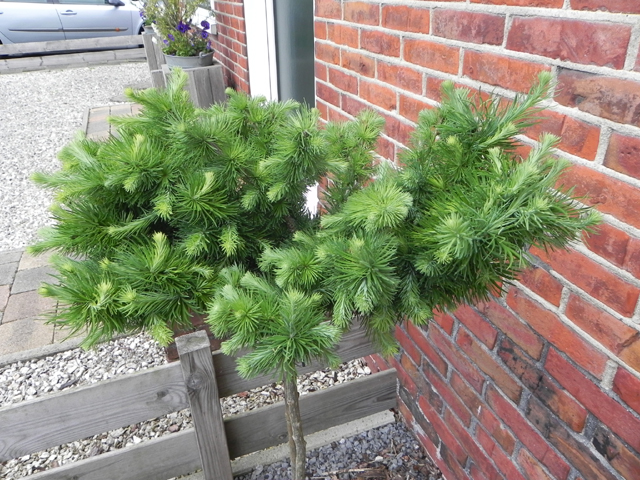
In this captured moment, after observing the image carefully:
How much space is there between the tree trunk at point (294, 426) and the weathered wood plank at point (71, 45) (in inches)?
475

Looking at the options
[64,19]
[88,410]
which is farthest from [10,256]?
[64,19]

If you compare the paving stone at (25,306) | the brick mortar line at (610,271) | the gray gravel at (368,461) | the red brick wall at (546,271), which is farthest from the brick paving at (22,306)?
the brick mortar line at (610,271)

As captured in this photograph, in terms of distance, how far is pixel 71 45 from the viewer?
11.3m

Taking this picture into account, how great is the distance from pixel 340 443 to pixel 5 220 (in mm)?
4001

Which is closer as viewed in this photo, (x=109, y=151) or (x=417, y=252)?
(x=417, y=252)

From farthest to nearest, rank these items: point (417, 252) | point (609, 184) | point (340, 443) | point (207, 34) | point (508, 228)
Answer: point (207, 34) → point (340, 443) → point (609, 184) → point (417, 252) → point (508, 228)

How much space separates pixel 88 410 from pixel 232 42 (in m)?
3.57

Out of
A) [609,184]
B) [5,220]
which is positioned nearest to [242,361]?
[609,184]

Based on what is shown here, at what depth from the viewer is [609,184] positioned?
3.56 feet

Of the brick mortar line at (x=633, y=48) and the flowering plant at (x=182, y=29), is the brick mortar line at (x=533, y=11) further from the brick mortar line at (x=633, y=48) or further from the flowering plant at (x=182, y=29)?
the flowering plant at (x=182, y=29)

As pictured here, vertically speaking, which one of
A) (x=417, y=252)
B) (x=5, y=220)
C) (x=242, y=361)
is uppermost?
(x=417, y=252)

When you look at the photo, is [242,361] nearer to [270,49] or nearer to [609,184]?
[609,184]

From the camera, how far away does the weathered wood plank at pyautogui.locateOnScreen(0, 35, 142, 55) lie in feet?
36.5

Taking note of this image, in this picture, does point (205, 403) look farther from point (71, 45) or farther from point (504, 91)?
point (71, 45)
